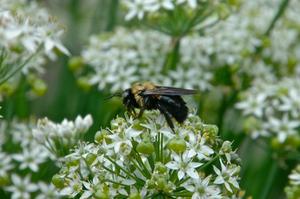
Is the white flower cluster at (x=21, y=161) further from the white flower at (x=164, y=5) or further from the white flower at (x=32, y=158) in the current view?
the white flower at (x=164, y=5)

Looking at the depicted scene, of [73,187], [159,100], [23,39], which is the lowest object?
[73,187]

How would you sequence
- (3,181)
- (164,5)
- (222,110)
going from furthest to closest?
(222,110) → (164,5) → (3,181)

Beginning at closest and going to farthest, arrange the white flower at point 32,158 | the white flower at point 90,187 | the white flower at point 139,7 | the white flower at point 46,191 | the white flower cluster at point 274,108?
the white flower at point 90,187 → the white flower at point 46,191 → the white flower at point 32,158 → the white flower cluster at point 274,108 → the white flower at point 139,7

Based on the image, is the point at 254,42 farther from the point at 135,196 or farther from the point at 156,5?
the point at 135,196

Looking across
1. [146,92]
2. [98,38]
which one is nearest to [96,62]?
[98,38]

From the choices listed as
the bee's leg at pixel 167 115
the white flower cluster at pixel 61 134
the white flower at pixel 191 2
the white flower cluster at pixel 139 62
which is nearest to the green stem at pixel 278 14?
the white flower cluster at pixel 139 62

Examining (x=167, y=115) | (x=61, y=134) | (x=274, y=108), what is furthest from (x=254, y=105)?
(x=167, y=115)

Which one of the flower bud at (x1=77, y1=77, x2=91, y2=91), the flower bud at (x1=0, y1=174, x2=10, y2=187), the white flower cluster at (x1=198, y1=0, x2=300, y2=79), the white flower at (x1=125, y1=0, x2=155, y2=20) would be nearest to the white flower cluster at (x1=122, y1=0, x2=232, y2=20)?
the white flower at (x1=125, y1=0, x2=155, y2=20)
